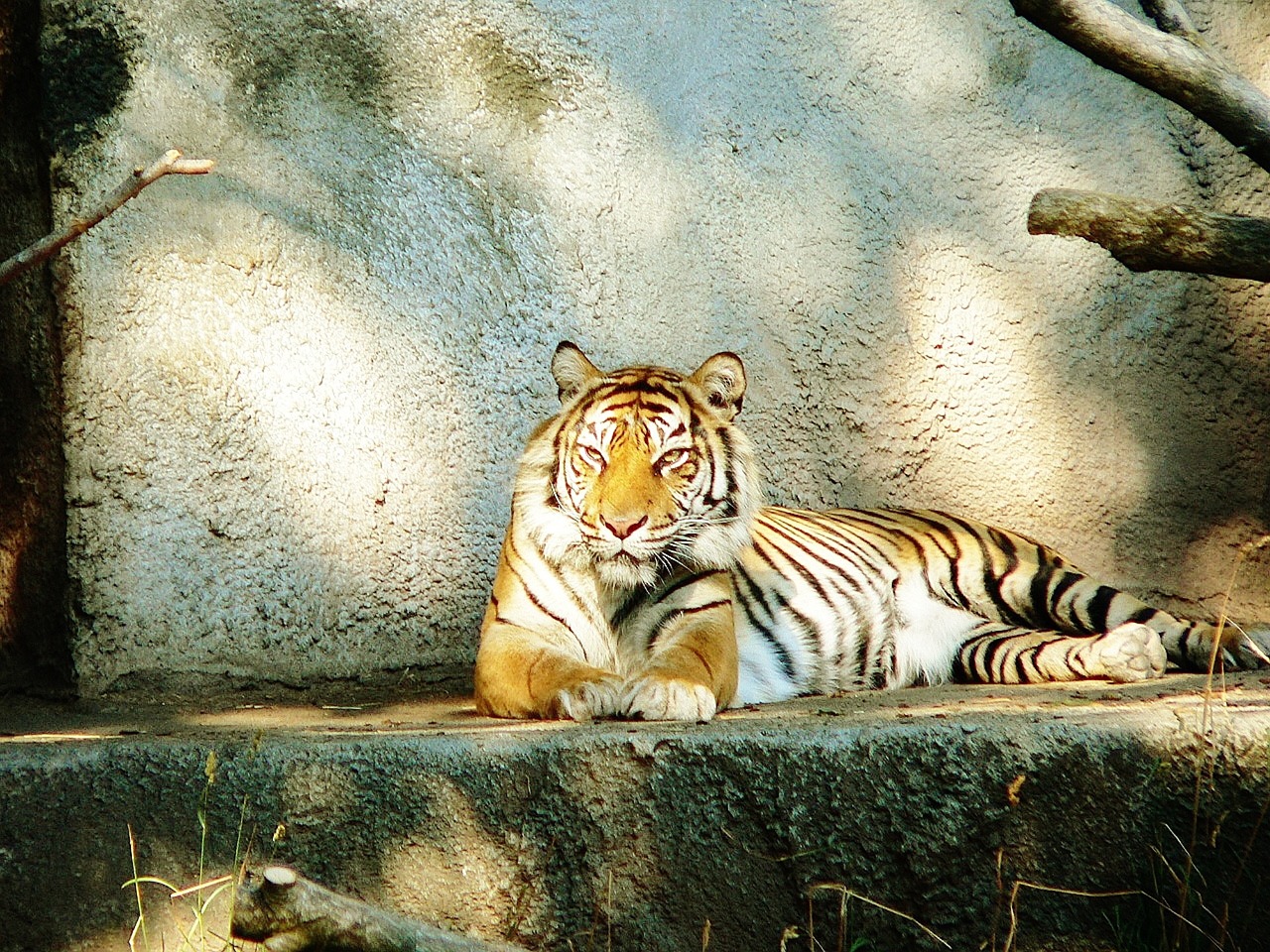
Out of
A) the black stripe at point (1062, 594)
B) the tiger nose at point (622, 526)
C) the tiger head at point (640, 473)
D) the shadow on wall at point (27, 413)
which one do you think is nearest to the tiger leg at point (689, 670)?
the tiger head at point (640, 473)

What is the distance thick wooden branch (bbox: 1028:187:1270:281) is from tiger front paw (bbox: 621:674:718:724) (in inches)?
49.4

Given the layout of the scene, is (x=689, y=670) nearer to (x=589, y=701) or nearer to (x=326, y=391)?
(x=589, y=701)

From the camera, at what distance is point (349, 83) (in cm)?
443

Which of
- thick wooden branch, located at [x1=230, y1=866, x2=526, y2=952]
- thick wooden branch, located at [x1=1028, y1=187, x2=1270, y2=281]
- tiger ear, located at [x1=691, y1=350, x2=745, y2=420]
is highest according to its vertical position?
thick wooden branch, located at [x1=1028, y1=187, x2=1270, y2=281]

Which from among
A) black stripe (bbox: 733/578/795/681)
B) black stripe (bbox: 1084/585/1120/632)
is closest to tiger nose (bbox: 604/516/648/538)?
black stripe (bbox: 733/578/795/681)

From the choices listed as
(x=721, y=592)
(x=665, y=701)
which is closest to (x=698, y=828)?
(x=665, y=701)

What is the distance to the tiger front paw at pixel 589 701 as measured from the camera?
3.08 m

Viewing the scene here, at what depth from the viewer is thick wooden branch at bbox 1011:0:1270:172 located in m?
3.07

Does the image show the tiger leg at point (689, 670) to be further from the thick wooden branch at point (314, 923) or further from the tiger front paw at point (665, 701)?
the thick wooden branch at point (314, 923)

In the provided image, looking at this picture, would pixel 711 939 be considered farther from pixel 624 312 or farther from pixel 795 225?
pixel 795 225

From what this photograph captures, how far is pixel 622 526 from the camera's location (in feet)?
11.6

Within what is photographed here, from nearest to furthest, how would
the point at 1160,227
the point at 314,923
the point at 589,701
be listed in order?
the point at 314,923 < the point at 1160,227 < the point at 589,701

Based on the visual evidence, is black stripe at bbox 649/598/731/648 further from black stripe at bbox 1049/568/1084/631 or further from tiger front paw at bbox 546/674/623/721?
black stripe at bbox 1049/568/1084/631

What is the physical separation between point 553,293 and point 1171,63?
2.10 m
